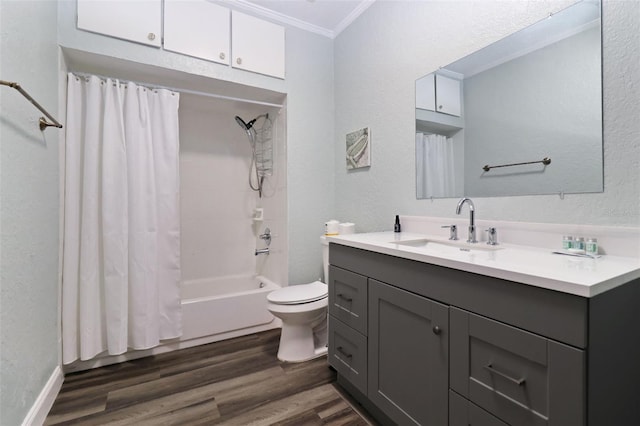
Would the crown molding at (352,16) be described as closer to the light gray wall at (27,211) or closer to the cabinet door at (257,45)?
the cabinet door at (257,45)

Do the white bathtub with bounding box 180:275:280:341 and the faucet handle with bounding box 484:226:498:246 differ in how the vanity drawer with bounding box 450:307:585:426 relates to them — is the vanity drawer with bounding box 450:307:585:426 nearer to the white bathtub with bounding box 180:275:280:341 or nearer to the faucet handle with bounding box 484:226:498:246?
the faucet handle with bounding box 484:226:498:246

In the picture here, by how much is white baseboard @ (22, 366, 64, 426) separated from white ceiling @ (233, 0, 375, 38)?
2715 millimetres

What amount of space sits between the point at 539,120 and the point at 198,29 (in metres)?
2.22

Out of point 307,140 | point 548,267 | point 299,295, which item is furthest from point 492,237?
point 307,140

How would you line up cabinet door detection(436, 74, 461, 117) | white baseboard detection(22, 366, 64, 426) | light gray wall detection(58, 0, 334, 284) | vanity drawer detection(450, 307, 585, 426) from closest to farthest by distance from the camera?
1. vanity drawer detection(450, 307, 585, 426)
2. white baseboard detection(22, 366, 64, 426)
3. cabinet door detection(436, 74, 461, 117)
4. light gray wall detection(58, 0, 334, 284)

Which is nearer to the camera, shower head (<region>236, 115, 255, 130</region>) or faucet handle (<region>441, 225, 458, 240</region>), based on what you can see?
faucet handle (<region>441, 225, 458, 240</region>)

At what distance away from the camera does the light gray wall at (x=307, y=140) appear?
2492 millimetres

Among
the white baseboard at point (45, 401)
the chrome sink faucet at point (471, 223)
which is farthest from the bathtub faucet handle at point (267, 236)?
the chrome sink faucet at point (471, 223)

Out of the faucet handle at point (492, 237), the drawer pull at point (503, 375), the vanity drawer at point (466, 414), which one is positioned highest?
the faucet handle at point (492, 237)

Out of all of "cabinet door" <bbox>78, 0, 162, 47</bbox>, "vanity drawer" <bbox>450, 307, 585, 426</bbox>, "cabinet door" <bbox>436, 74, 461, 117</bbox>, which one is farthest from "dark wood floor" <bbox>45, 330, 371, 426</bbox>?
"cabinet door" <bbox>78, 0, 162, 47</bbox>

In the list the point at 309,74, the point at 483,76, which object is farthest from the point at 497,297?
the point at 309,74

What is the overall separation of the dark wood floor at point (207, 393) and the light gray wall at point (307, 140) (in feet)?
2.65

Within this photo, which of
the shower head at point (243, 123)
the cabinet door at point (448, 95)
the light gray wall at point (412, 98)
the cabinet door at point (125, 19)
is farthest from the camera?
the shower head at point (243, 123)

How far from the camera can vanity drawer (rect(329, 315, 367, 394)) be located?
1.47 m
